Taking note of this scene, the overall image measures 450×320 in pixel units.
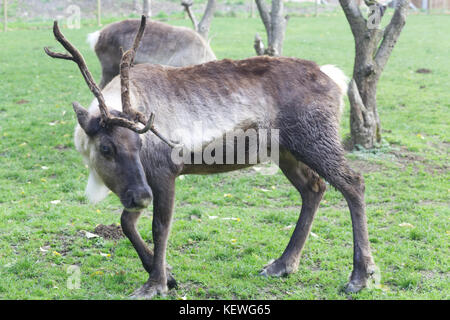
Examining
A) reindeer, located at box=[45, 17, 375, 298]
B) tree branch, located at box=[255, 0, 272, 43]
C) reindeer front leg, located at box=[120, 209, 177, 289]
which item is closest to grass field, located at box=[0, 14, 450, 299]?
reindeer front leg, located at box=[120, 209, 177, 289]

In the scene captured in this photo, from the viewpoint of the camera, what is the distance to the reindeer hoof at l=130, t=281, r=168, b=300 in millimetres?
4188

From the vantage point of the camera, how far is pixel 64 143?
818 centimetres

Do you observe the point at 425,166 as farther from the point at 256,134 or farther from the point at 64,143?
the point at 64,143

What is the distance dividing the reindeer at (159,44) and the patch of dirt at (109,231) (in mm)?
3327

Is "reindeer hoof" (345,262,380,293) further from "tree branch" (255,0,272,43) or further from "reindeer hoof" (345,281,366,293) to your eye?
"tree branch" (255,0,272,43)

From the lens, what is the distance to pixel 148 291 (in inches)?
166

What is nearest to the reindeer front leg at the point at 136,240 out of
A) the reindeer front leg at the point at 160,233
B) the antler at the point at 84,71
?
the reindeer front leg at the point at 160,233

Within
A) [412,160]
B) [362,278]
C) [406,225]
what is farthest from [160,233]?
[412,160]

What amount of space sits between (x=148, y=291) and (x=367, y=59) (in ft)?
15.1

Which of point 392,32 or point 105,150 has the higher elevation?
point 392,32

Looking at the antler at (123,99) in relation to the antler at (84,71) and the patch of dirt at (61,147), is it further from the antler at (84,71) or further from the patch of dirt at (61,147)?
the patch of dirt at (61,147)

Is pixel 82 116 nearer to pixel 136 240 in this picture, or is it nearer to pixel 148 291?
pixel 136 240

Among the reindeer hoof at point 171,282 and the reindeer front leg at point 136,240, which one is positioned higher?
the reindeer front leg at point 136,240

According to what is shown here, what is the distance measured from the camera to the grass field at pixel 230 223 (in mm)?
4426
